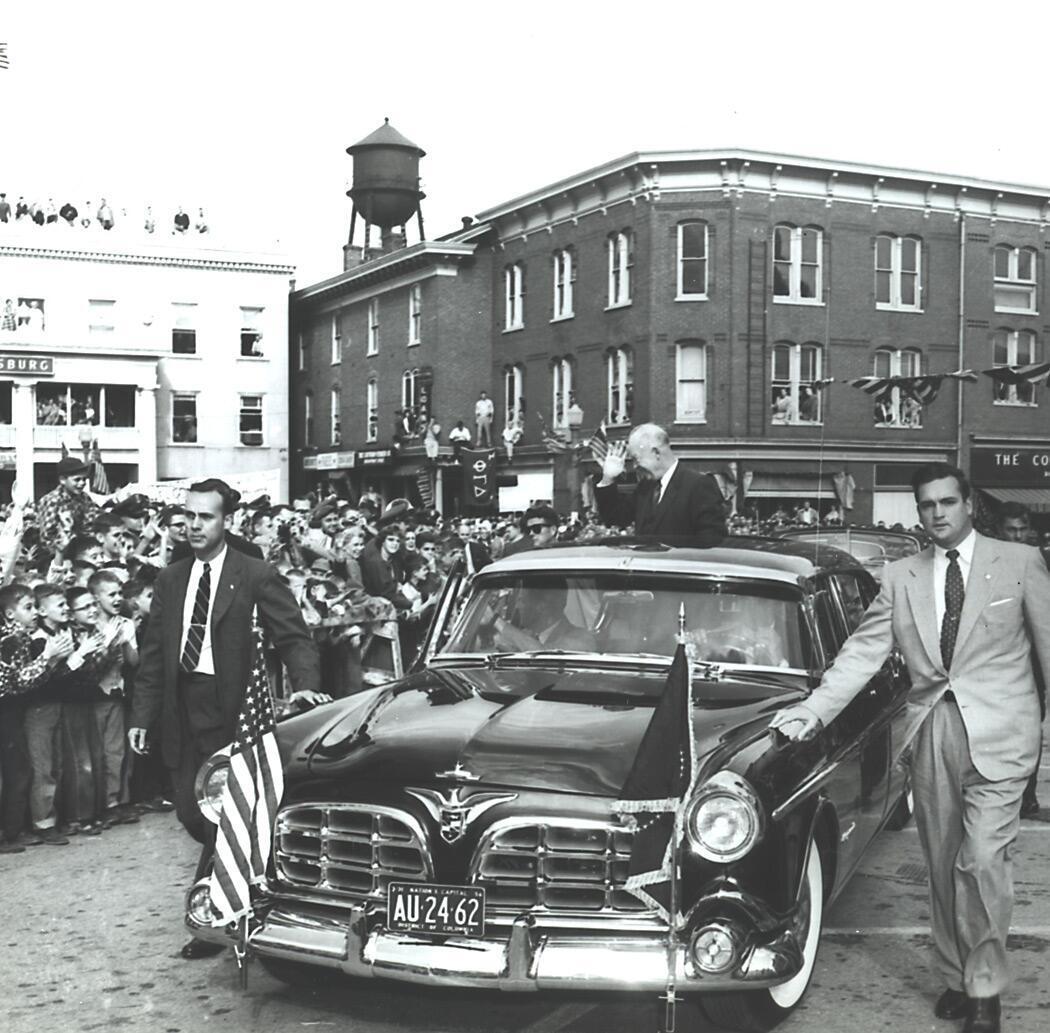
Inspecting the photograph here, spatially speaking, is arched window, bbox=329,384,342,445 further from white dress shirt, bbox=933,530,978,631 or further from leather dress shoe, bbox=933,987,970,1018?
leather dress shoe, bbox=933,987,970,1018

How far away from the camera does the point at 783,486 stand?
35844 millimetres

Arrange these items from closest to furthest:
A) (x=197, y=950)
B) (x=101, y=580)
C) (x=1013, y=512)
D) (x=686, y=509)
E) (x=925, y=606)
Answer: (x=925, y=606)
(x=197, y=950)
(x=686, y=509)
(x=101, y=580)
(x=1013, y=512)

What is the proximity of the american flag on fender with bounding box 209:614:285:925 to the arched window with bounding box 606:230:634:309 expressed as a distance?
31.2 m

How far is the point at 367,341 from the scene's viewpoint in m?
48.2

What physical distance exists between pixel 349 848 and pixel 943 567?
237cm

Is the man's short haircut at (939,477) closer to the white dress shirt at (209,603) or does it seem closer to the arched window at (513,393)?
the white dress shirt at (209,603)

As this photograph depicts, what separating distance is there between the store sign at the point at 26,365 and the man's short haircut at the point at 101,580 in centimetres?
4350

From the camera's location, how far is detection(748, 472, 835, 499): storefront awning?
35625 millimetres

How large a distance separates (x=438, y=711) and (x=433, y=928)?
1.01 m

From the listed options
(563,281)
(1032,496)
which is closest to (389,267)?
(563,281)

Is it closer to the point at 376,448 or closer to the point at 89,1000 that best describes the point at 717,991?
the point at 89,1000

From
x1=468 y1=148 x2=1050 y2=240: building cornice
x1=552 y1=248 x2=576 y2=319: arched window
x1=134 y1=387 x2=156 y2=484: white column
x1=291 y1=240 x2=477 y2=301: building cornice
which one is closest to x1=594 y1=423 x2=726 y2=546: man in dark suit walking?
x1=468 y1=148 x2=1050 y2=240: building cornice

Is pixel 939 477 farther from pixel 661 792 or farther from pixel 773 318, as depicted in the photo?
pixel 773 318

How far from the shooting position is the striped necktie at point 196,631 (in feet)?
20.7
